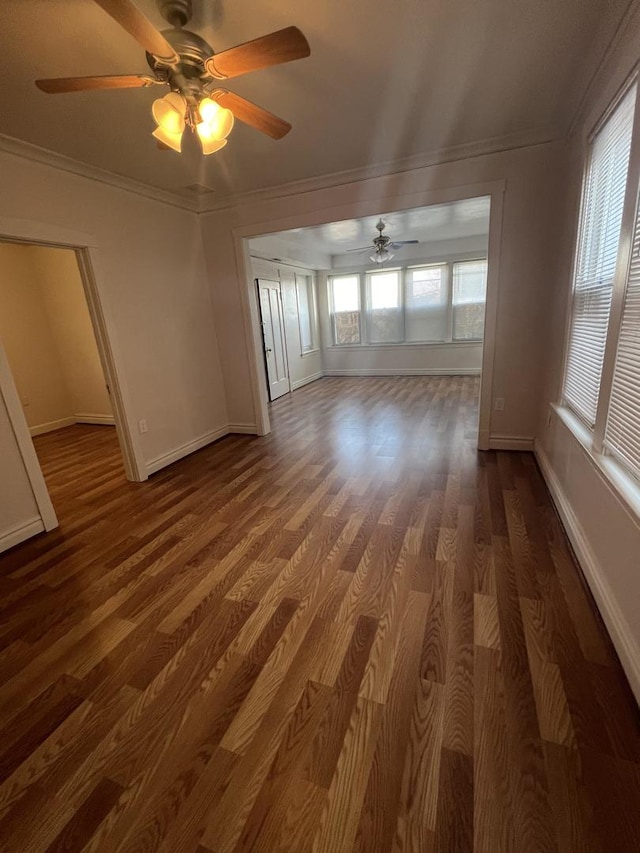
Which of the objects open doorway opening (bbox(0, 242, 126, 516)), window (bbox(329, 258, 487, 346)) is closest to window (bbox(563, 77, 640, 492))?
open doorway opening (bbox(0, 242, 126, 516))

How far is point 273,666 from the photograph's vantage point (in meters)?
1.43

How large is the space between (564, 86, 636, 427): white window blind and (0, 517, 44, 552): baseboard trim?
3641 mm

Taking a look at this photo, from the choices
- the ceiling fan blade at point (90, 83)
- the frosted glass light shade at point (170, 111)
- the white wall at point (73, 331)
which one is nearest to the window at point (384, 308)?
the white wall at point (73, 331)

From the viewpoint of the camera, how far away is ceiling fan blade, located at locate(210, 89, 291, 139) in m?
1.61

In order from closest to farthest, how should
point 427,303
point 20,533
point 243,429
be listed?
point 20,533 < point 243,429 < point 427,303

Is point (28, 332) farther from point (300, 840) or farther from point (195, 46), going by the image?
point (300, 840)

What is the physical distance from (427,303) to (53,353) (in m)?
6.71

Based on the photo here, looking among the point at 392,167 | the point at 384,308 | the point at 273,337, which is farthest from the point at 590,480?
the point at 384,308

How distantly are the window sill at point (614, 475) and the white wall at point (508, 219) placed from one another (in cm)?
114

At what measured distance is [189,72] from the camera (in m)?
1.52

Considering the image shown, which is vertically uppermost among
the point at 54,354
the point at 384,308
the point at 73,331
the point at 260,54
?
the point at 260,54

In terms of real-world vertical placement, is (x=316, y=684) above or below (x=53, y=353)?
below

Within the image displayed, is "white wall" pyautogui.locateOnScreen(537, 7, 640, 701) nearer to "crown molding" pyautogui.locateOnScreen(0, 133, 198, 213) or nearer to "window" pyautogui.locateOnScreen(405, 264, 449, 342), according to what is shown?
"crown molding" pyautogui.locateOnScreen(0, 133, 198, 213)

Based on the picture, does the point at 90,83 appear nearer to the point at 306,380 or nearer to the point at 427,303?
the point at 306,380
